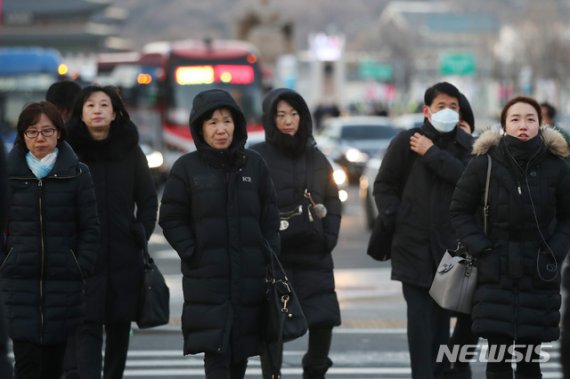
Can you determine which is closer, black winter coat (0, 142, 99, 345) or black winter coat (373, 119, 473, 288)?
black winter coat (0, 142, 99, 345)

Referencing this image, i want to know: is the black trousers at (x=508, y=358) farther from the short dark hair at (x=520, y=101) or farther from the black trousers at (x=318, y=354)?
the black trousers at (x=318, y=354)

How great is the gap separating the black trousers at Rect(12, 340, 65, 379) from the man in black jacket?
2113mm

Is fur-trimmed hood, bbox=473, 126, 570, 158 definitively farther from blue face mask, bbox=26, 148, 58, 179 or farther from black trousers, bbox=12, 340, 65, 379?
black trousers, bbox=12, 340, 65, 379

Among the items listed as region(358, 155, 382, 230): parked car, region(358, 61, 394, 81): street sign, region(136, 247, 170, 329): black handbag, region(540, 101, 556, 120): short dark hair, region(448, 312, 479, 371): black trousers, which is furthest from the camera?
region(358, 61, 394, 81): street sign

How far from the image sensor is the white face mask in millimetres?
9836

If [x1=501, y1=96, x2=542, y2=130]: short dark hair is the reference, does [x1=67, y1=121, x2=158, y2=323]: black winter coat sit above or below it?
below

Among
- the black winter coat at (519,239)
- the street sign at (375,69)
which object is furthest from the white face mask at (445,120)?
the street sign at (375,69)

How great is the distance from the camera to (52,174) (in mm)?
8656

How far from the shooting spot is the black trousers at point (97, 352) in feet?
30.6

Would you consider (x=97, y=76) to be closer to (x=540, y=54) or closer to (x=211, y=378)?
(x=211, y=378)

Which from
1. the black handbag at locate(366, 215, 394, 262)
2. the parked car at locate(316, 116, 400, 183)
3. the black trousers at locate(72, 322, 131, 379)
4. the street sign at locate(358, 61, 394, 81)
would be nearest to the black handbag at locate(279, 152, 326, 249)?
the black handbag at locate(366, 215, 394, 262)

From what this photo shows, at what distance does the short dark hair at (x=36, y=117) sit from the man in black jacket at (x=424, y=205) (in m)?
2.03

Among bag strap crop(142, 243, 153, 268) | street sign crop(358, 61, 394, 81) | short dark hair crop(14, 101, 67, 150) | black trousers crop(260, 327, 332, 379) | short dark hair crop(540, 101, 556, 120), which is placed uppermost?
short dark hair crop(14, 101, 67, 150)

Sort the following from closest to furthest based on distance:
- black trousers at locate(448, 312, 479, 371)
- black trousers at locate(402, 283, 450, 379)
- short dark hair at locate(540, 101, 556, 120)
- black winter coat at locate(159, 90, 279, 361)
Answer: black winter coat at locate(159, 90, 279, 361) → black trousers at locate(402, 283, 450, 379) → black trousers at locate(448, 312, 479, 371) → short dark hair at locate(540, 101, 556, 120)
